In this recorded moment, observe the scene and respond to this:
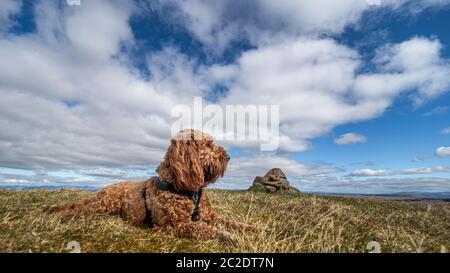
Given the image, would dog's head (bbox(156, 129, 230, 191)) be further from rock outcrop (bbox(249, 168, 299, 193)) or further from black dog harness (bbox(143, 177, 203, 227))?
rock outcrop (bbox(249, 168, 299, 193))

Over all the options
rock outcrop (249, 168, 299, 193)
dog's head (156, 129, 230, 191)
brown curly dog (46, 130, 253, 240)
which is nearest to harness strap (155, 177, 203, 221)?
brown curly dog (46, 130, 253, 240)

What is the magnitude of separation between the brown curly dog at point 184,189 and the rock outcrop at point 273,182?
52.8 feet

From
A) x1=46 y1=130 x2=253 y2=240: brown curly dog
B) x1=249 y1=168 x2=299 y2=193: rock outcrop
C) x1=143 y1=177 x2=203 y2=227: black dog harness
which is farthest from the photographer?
x1=249 y1=168 x2=299 y2=193: rock outcrop

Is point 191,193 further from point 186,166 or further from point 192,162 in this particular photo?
point 192,162

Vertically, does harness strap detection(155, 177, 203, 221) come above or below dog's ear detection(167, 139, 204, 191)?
below

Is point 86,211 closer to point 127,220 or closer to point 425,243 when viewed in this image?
point 127,220

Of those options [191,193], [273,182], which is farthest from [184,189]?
[273,182]

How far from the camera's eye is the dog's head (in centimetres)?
770

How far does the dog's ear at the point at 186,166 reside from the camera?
25.2 ft
